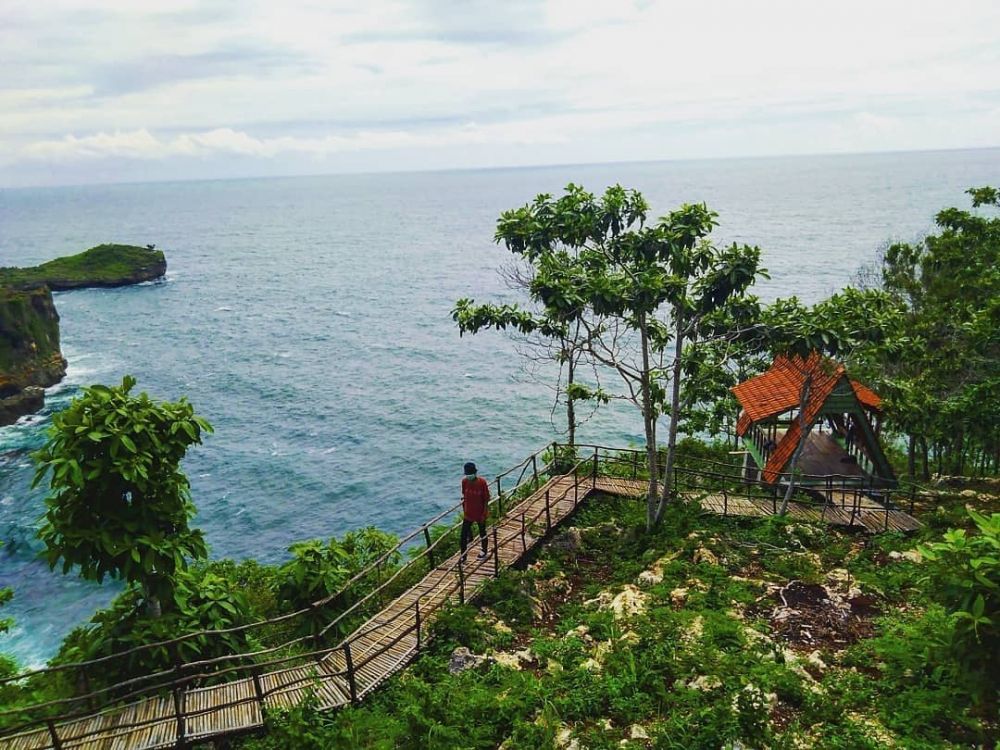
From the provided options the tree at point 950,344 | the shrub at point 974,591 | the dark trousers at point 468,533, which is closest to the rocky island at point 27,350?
the dark trousers at point 468,533

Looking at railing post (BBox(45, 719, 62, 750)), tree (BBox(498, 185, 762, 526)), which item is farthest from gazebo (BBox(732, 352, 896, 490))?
railing post (BBox(45, 719, 62, 750))

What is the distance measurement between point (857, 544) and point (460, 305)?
1195cm

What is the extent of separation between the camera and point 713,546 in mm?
16969

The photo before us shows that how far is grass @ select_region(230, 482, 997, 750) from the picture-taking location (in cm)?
950

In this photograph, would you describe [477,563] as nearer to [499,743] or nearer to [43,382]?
[499,743]

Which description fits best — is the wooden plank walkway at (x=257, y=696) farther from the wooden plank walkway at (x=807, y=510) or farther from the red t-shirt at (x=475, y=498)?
the wooden plank walkway at (x=807, y=510)

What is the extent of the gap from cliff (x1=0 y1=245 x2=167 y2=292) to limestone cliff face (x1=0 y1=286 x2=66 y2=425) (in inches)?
1563

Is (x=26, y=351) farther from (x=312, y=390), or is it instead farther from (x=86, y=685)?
(x=86, y=685)

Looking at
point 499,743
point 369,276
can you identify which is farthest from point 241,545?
point 369,276

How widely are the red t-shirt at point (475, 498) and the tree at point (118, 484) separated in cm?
578

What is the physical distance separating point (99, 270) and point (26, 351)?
55437 mm

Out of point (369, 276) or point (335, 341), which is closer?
point (335, 341)

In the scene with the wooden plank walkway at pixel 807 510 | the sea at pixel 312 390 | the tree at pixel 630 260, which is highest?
the tree at pixel 630 260

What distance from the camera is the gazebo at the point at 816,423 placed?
69.9 feet
